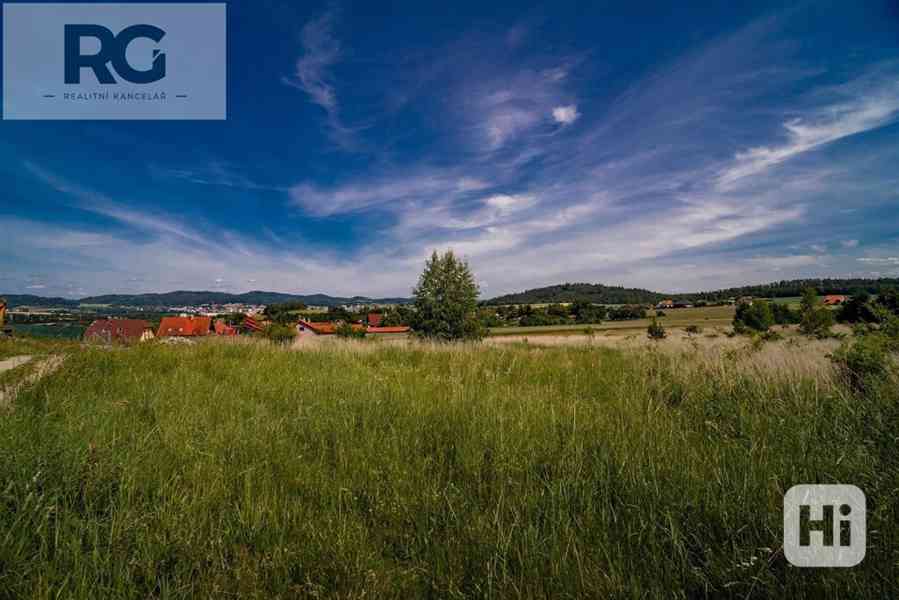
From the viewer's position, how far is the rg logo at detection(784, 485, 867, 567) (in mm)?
1534

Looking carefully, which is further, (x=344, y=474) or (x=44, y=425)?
(x=44, y=425)

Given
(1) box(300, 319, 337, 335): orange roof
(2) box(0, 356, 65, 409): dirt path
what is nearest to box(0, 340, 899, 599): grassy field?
(2) box(0, 356, 65, 409): dirt path

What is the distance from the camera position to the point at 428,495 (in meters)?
2.08

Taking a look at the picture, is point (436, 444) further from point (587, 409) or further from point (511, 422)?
point (587, 409)

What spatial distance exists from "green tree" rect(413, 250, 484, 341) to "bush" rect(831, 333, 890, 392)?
74.6 feet

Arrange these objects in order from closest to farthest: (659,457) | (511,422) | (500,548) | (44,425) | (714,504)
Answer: (500,548) → (714,504) → (659,457) → (44,425) → (511,422)

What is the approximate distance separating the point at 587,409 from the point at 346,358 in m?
5.21

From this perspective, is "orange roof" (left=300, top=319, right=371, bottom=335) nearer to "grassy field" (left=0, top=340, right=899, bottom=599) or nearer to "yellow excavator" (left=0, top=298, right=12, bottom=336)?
"yellow excavator" (left=0, top=298, right=12, bottom=336)

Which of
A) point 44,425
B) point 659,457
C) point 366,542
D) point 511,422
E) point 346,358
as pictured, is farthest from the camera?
point 346,358

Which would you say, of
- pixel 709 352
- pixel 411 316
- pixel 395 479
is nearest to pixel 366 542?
pixel 395 479

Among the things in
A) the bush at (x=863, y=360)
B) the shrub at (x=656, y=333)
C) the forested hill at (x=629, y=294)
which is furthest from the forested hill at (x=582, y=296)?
the bush at (x=863, y=360)

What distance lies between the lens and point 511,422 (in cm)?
318

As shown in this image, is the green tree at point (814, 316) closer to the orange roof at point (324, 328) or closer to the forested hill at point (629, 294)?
the forested hill at point (629, 294)

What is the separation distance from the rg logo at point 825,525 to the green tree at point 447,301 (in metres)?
25.0
